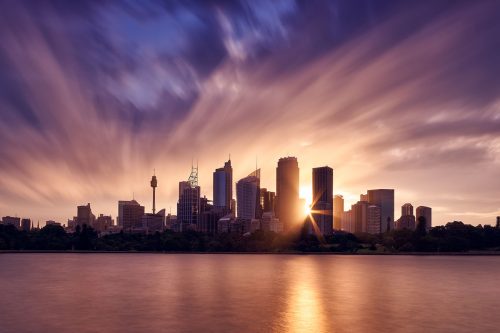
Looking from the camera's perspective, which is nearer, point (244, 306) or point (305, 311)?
point (305, 311)

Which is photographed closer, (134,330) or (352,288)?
(134,330)

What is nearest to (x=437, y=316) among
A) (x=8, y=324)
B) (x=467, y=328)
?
(x=467, y=328)

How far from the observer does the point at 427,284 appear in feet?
375

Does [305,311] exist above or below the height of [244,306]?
above

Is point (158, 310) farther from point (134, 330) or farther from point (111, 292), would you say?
point (111, 292)

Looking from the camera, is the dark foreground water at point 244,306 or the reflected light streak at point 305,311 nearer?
the reflected light streak at point 305,311

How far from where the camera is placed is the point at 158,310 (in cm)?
6894

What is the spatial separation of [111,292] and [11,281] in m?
38.4

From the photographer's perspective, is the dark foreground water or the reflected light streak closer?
the reflected light streak

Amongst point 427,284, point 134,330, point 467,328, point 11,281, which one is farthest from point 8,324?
point 427,284

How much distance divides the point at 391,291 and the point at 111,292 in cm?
5382

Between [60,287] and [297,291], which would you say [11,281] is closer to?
[60,287]

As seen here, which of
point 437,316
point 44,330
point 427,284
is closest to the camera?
point 44,330

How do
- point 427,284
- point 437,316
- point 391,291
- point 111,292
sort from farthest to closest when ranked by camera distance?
point 427,284 < point 391,291 < point 111,292 < point 437,316
